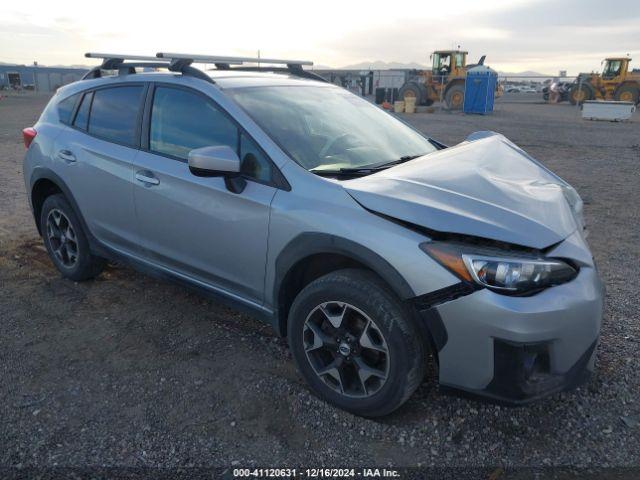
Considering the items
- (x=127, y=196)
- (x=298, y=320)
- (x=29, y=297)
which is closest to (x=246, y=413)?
(x=298, y=320)

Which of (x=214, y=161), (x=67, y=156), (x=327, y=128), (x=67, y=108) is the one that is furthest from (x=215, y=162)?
(x=67, y=108)

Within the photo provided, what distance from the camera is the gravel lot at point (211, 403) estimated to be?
7.97ft

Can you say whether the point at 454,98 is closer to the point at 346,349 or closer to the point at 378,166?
the point at 378,166

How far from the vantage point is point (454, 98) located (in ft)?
90.5

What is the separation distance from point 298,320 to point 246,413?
570 mm

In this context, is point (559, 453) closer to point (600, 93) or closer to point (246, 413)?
point (246, 413)

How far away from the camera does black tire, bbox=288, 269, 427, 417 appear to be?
2336mm

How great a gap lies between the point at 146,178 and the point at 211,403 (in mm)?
1503

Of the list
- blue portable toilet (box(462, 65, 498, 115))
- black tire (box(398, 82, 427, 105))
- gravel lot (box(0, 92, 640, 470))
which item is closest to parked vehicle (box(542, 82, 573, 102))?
black tire (box(398, 82, 427, 105))

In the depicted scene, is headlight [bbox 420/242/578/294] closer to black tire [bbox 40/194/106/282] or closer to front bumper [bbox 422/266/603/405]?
front bumper [bbox 422/266/603/405]

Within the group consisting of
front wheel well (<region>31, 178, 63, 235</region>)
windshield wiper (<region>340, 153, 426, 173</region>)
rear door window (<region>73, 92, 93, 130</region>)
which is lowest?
front wheel well (<region>31, 178, 63, 235</region>)

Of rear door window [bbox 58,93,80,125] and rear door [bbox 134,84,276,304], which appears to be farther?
rear door window [bbox 58,93,80,125]

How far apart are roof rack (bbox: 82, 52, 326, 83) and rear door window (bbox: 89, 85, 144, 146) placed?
23 centimetres

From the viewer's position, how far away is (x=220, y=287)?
3.13 metres
